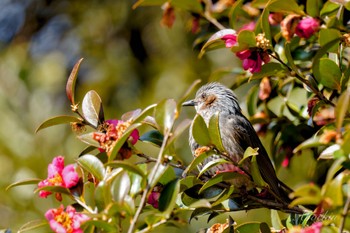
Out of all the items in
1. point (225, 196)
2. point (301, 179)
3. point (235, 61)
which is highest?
point (225, 196)

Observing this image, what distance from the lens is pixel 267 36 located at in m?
3.18

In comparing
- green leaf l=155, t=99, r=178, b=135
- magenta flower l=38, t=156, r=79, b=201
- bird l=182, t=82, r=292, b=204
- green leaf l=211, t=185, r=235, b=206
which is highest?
green leaf l=155, t=99, r=178, b=135

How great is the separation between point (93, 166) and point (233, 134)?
2217 mm

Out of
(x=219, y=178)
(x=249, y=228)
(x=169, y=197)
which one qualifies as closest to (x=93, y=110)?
(x=219, y=178)

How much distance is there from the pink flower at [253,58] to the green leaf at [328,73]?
0.24m

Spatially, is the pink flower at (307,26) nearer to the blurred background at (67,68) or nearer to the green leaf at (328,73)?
the green leaf at (328,73)

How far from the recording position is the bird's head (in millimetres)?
5195

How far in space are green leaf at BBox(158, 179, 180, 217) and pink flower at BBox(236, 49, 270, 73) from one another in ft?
3.05

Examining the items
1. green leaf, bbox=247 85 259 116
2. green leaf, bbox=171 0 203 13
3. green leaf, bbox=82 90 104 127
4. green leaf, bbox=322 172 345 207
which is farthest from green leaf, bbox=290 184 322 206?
green leaf, bbox=247 85 259 116

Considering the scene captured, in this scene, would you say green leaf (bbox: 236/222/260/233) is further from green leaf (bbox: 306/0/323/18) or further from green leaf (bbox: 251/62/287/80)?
green leaf (bbox: 306/0/323/18)

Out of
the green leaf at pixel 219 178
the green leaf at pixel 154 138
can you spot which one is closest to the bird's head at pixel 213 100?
the green leaf at pixel 154 138

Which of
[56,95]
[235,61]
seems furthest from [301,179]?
[56,95]

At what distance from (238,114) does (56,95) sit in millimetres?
2595

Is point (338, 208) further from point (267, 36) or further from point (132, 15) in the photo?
point (132, 15)
